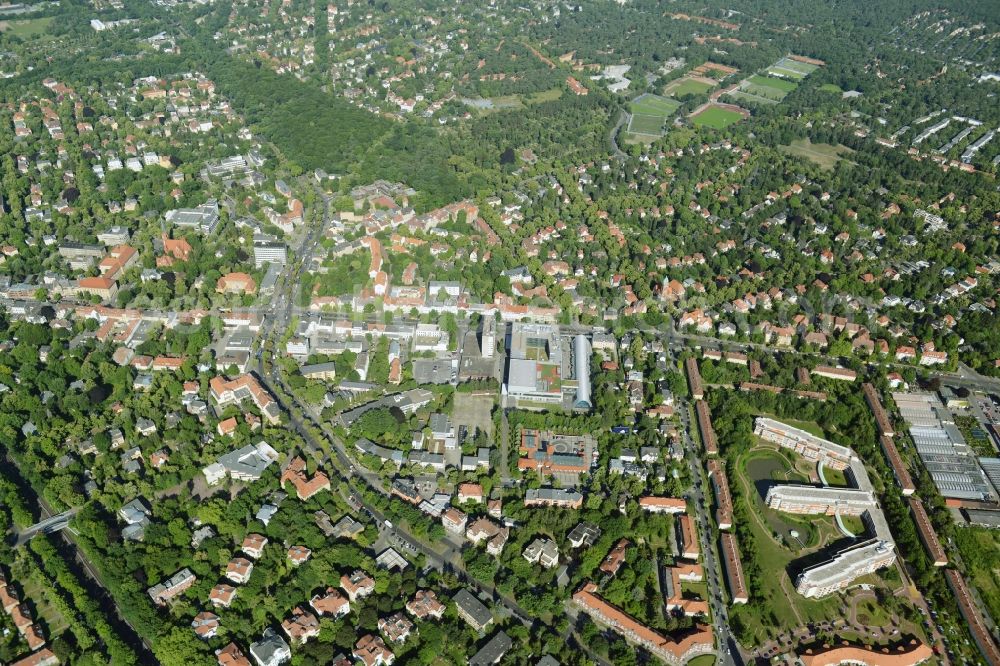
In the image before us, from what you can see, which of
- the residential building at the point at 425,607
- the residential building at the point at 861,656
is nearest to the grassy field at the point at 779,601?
the residential building at the point at 861,656

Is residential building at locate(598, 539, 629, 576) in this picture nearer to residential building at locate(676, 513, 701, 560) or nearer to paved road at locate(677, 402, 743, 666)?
residential building at locate(676, 513, 701, 560)

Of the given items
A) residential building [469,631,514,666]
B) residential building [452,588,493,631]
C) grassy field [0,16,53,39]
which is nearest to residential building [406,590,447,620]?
residential building [452,588,493,631]

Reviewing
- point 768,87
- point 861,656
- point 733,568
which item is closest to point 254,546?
point 733,568

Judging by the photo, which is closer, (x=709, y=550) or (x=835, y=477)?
(x=709, y=550)

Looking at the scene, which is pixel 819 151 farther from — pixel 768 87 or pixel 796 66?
pixel 796 66

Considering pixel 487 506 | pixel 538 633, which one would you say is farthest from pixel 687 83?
pixel 538 633

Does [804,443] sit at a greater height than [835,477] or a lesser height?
greater
